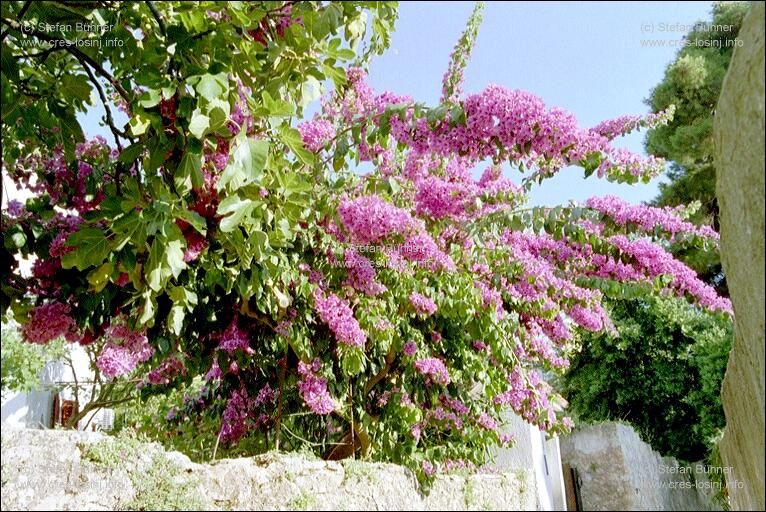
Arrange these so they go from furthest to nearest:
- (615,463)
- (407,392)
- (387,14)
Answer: (407,392) → (615,463) → (387,14)

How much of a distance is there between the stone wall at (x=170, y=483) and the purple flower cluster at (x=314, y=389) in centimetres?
83

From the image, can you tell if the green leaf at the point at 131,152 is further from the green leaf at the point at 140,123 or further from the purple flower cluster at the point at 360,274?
the purple flower cluster at the point at 360,274

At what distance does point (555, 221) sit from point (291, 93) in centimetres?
176

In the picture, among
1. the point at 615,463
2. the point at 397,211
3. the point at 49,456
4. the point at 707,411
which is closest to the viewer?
the point at 49,456

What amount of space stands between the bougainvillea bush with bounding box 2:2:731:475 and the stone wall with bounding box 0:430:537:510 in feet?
1.83

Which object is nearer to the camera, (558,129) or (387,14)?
(387,14)

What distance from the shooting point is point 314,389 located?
146 inches

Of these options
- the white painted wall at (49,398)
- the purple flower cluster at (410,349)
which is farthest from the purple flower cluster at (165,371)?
the purple flower cluster at (410,349)

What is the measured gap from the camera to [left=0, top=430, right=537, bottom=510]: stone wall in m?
2.04

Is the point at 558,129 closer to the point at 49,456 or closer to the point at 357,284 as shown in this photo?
the point at 357,284

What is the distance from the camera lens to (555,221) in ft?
12.0

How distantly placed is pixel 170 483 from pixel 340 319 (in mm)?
1326

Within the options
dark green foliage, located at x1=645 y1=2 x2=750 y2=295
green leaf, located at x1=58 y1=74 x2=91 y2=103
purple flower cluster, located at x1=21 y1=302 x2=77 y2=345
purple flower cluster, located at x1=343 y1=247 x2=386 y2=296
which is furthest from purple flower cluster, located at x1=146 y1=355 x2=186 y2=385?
dark green foliage, located at x1=645 y1=2 x2=750 y2=295

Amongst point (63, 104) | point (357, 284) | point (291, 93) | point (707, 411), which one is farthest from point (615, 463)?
point (707, 411)
